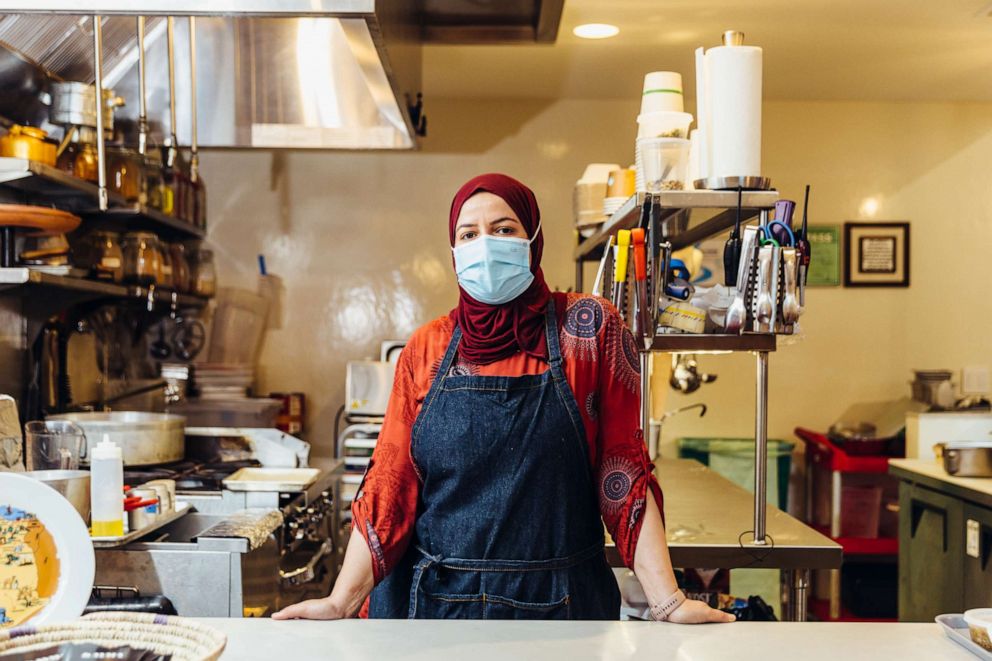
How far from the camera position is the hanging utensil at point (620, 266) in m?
2.31

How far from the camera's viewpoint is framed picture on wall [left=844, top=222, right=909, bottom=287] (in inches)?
213

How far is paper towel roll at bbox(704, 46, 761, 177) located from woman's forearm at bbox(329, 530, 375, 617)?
1238 millimetres

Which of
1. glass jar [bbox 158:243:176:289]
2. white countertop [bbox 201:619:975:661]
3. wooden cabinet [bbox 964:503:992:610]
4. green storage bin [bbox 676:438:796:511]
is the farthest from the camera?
green storage bin [bbox 676:438:796:511]

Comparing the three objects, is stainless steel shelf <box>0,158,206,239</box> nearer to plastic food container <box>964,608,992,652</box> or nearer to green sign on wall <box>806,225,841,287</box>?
plastic food container <box>964,608,992,652</box>

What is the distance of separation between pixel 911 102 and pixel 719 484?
3065 mm

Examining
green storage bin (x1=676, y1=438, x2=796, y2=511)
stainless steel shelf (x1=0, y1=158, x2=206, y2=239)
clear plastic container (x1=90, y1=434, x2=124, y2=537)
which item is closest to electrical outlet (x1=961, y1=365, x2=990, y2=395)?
green storage bin (x1=676, y1=438, x2=796, y2=511)

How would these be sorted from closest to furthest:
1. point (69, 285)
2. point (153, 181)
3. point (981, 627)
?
point (981, 627) < point (69, 285) < point (153, 181)

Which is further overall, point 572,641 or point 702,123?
point 702,123

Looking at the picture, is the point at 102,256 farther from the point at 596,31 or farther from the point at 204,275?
the point at 596,31

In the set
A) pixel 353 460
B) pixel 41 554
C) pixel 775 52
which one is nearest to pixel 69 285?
pixel 353 460

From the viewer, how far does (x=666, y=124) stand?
2.70 metres

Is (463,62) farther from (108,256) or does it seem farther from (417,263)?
(108,256)

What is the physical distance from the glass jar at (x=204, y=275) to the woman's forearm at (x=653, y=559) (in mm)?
3518

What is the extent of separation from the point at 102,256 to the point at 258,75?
3.01 feet
